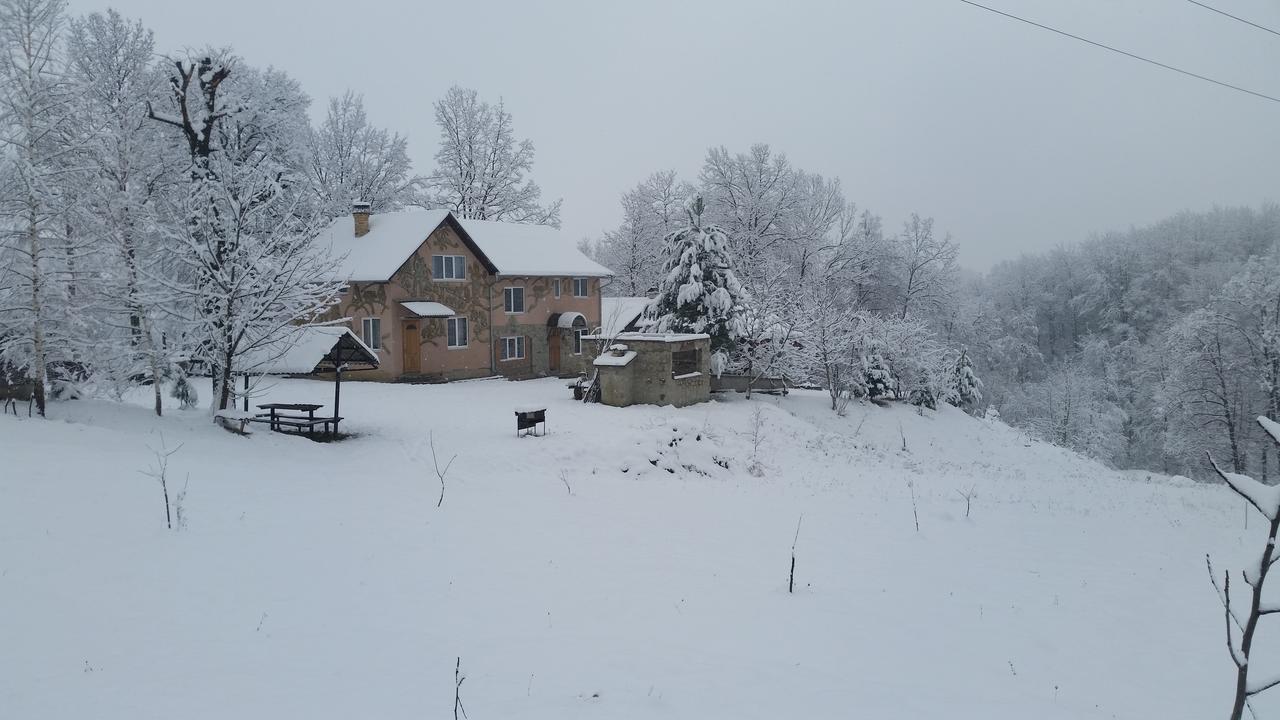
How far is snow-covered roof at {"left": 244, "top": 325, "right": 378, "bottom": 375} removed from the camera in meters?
17.7

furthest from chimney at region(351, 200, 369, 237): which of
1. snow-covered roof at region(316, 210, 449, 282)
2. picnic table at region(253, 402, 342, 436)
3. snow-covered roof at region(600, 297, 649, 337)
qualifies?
picnic table at region(253, 402, 342, 436)

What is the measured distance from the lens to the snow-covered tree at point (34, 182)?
1509 cm

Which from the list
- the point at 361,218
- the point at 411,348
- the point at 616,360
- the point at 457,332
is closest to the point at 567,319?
the point at 457,332

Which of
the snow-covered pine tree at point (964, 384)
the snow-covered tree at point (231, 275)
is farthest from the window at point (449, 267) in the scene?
the snow-covered pine tree at point (964, 384)

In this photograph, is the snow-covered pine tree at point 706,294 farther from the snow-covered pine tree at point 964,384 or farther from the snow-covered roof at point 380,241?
the snow-covered pine tree at point 964,384

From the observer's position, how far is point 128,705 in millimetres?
5641

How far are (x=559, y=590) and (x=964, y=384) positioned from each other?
3741 cm

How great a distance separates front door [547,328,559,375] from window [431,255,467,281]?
5.85m

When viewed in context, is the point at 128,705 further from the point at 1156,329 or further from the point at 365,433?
the point at 1156,329

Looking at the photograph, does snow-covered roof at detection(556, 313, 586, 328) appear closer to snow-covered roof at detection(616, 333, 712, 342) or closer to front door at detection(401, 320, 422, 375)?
front door at detection(401, 320, 422, 375)

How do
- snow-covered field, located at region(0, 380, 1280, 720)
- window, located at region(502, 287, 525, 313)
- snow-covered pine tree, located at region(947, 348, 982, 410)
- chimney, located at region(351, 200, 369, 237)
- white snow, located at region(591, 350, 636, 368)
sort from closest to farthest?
1. snow-covered field, located at region(0, 380, 1280, 720)
2. white snow, located at region(591, 350, 636, 368)
3. chimney, located at region(351, 200, 369, 237)
4. window, located at region(502, 287, 525, 313)
5. snow-covered pine tree, located at region(947, 348, 982, 410)

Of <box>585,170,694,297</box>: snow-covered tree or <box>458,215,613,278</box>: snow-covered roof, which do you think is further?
<box>585,170,694,297</box>: snow-covered tree

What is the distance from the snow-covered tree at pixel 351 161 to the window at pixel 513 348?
1378cm

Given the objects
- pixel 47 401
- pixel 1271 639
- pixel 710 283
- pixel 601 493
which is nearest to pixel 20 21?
pixel 47 401
